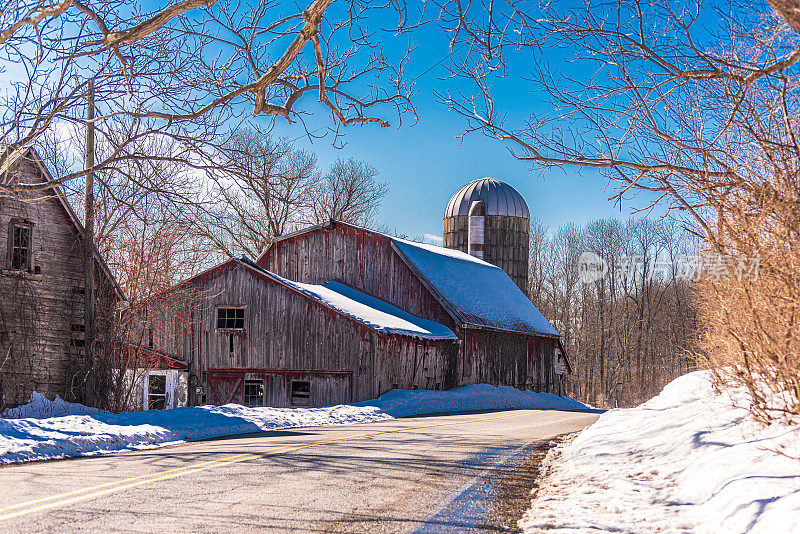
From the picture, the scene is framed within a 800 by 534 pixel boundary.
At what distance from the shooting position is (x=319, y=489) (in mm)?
6723

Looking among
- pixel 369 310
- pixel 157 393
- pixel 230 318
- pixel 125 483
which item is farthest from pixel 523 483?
pixel 157 393

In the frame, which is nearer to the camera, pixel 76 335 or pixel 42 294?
pixel 42 294

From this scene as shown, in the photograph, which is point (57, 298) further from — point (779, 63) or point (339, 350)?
point (779, 63)

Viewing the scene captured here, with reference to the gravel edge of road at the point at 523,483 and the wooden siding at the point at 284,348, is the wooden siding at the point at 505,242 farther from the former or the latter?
the gravel edge of road at the point at 523,483

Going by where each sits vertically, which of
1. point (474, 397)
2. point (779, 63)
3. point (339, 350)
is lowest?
point (474, 397)

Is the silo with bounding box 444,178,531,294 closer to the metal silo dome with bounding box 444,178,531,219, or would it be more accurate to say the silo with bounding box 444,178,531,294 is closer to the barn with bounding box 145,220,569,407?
the metal silo dome with bounding box 444,178,531,219

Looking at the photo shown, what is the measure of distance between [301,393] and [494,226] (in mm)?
23700

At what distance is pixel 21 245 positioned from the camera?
1848 cm

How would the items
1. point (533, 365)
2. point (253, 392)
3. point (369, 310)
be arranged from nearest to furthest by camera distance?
point (253, 392) → point (369, 310) → point (533, 365)

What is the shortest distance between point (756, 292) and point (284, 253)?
29570 millimetres

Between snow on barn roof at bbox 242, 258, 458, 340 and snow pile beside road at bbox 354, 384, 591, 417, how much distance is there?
2227mm

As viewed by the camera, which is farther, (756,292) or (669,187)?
(669,187)

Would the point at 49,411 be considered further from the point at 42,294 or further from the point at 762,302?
the point at 762,302

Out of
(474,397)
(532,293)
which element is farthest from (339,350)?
(532,293)
